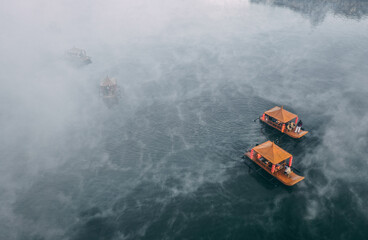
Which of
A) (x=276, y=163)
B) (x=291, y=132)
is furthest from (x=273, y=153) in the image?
(x=291, y=132)

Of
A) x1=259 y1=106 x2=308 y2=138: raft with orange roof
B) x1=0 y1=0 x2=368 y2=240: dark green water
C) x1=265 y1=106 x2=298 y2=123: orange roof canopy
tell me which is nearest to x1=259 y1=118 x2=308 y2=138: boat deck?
x1=259 y1=106 x2=308 y2=138: raft with orange roof

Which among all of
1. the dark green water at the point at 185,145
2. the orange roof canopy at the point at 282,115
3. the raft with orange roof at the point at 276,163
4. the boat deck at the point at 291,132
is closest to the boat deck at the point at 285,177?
the raft with orange roof at the point at 276,163

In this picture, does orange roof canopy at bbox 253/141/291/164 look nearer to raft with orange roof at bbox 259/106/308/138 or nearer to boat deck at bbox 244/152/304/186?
boat deck at bbox 244/152/304/186

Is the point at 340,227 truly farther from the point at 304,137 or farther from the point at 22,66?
the point at 22,66

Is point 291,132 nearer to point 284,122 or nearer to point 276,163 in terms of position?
point 284,122

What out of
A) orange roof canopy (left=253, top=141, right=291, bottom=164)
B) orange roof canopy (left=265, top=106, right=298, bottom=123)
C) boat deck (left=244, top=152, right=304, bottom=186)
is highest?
orange roof canopy (left=265, top=106, right=298, bottom=123)

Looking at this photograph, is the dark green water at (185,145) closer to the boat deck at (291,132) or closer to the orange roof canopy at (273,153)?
the boat deck at (291,132)

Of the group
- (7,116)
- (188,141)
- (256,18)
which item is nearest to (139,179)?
(188,141)

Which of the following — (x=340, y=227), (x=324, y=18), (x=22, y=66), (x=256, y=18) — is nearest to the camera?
(x=340, y=227)

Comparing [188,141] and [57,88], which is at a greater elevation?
[57,88]
